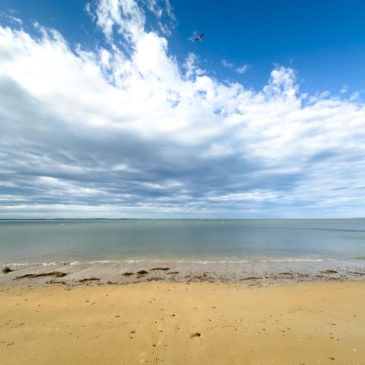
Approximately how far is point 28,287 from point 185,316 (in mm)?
11741

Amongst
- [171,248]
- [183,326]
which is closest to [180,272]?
[183,326]

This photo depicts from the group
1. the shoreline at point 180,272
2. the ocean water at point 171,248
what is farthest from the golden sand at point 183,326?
the ocean water at point 171,248

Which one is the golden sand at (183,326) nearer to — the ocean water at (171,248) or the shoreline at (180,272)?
the shoreline at (180,272)

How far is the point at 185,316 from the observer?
8.12 metres

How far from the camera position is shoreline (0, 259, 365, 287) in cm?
1437

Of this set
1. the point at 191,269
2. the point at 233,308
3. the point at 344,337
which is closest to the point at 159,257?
the point at 191,269

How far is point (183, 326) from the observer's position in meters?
7.25

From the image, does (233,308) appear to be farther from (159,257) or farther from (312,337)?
(159,257)

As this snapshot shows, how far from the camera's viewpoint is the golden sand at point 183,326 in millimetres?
5613

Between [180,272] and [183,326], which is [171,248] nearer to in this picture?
[180,272]

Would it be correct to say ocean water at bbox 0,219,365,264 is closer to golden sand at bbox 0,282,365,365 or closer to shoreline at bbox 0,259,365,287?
shoreline at bbox 0,259,365,287

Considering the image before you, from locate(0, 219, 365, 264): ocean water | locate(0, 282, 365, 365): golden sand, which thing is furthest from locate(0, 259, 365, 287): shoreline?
locate(0, 282, 365, 365): golden sand

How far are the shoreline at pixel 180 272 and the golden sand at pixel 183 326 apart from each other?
2.75m

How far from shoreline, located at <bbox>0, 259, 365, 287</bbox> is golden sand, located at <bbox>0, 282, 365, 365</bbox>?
2749mm
